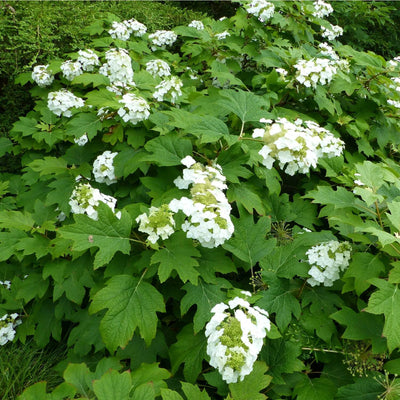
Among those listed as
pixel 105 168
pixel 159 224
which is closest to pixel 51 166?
pixel 105 168

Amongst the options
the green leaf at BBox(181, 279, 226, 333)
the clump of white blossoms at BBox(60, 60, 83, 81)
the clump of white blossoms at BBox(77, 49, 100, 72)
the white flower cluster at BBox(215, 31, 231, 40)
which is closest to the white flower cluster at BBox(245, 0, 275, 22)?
the white flower cluster at BBox(215, 31, 231, 40)

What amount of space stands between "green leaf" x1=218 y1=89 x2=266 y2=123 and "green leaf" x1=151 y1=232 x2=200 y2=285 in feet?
3.10

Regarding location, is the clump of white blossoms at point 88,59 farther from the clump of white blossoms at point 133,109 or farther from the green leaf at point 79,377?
the green leaf at point 79,377

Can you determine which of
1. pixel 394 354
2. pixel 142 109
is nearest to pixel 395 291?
Answer: pixel 394 354

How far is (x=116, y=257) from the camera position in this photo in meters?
1.95

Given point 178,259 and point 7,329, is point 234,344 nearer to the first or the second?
point 178,259

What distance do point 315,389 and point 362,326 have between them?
1.25 ft

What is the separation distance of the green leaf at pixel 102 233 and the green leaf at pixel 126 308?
0.14 meters

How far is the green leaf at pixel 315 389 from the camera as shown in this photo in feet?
5.61

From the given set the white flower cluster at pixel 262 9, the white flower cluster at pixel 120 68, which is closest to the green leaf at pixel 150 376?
the white flower cluster at pixel 120 68

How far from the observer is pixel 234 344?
140cm

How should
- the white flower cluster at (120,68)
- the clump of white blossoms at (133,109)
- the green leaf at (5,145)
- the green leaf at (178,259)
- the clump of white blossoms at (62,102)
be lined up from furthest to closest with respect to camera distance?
the green leaf at (5,145)
the clump of white blossoms at (62,102)
the white flower cluster at (120,68)
the clump of white blossoms at (133,109)
the green leaf at (178,259)

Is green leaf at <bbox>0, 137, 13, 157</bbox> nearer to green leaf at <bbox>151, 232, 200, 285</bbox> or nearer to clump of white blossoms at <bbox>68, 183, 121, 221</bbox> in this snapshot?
clump of white blossoms at <bbox>68, 183, 121, 221</bbox>

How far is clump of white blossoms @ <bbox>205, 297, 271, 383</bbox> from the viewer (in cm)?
139
